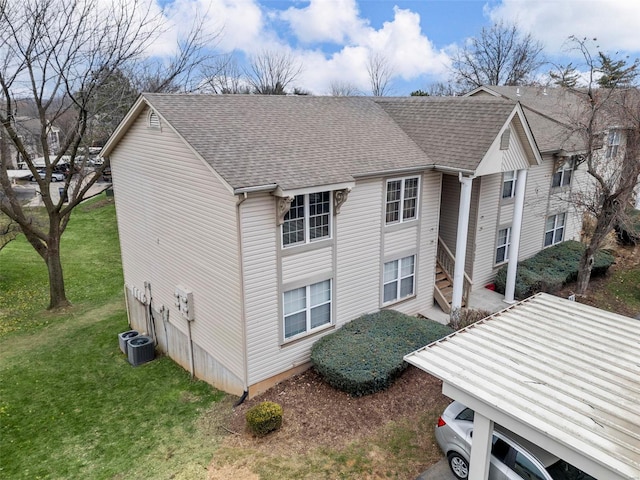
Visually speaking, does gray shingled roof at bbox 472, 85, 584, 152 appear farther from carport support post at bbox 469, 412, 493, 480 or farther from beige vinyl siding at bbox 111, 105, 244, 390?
beige vinyl siding at bbox 111, 105, 244, 390

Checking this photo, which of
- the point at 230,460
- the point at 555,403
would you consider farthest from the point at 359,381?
the point at 555,403

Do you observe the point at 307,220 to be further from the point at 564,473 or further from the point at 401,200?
the point at 564,473

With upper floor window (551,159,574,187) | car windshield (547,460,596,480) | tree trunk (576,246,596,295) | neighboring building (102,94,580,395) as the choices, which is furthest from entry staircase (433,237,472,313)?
car windshield (547,460,596,480)

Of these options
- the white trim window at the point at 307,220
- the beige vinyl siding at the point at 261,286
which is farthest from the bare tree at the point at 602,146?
the beige vinyl siding at the point at 261,286

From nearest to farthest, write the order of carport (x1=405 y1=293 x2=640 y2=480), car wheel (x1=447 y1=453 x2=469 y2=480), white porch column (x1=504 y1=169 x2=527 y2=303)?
carport (x1=405 y1=293 x2=640 y2=480) → car wheel (x1=447 y1=453 x2=469 y2=480) → white porch column (x1=504 y1=169 x2=527 y2=303)

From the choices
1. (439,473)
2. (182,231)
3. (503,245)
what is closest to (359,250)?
(182,231)

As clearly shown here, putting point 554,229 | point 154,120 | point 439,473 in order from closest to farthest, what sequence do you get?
point 439,473, point 154,120, point 554,229
